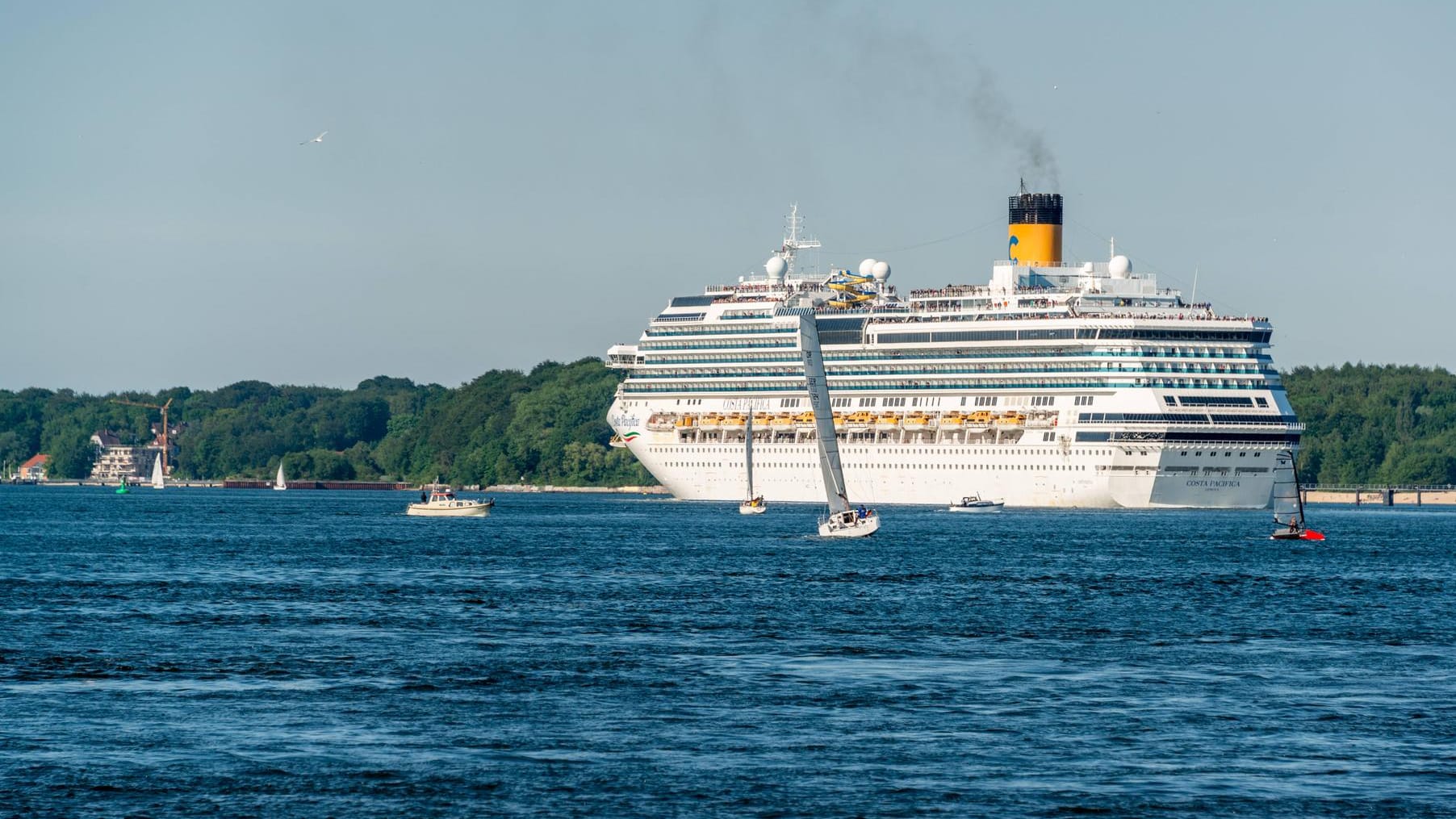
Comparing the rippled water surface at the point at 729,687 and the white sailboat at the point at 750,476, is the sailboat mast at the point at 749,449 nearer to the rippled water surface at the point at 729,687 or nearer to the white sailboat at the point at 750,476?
the white sailboat at the point at 750,476

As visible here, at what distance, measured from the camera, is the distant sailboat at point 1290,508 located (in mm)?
107312

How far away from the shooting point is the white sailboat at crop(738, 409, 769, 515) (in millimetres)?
136000

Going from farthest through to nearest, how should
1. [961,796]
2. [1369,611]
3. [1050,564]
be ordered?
1. [1050,564]
2. [1369,611]
3. [961,796]

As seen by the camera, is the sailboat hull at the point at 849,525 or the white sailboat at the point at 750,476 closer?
the sailboat hull at the point at 849,525

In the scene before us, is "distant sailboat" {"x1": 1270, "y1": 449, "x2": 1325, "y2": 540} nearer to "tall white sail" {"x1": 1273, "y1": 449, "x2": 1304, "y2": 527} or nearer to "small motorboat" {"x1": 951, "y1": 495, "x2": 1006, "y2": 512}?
"tall white sail" {"x1": 1273, "y1": 449, "x2": 1304, "y2": 527}

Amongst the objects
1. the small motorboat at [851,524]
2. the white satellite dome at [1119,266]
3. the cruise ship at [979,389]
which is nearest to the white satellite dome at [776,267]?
the cruise ship at [979,389]

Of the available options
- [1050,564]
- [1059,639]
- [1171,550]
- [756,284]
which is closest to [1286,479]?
[1171,550]

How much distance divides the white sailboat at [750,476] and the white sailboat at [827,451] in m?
34.7

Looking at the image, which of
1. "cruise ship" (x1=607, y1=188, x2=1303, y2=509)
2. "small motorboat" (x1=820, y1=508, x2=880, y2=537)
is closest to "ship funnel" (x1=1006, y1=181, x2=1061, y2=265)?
"cruise ship" (x1=607, y1=188, x2=1303, y2=509)

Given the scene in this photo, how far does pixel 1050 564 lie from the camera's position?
84750 millimetres

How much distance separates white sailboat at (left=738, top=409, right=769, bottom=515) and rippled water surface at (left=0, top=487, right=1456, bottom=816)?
47.4 m

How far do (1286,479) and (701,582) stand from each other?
61525 millimetres

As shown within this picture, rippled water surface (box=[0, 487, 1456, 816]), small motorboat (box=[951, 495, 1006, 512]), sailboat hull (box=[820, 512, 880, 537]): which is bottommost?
rippled water surface (box=[0, 487, 1456, 816])

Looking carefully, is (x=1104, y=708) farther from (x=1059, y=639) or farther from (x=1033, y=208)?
(x=1033, y=208)
